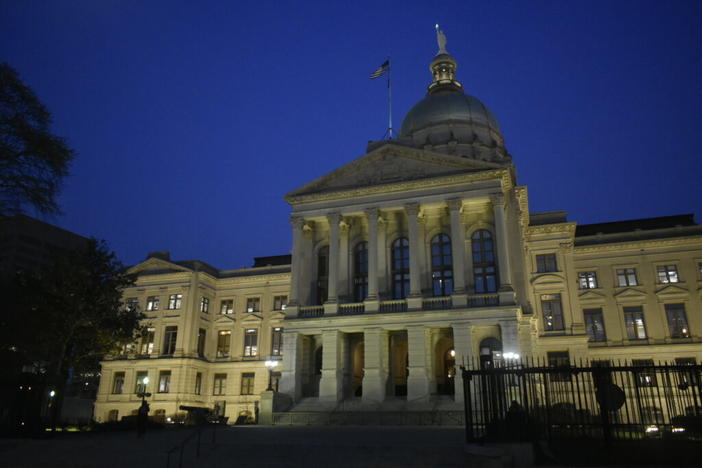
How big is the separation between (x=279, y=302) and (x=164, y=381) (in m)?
12.7

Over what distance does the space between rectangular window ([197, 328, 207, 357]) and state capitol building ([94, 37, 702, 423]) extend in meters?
0.14

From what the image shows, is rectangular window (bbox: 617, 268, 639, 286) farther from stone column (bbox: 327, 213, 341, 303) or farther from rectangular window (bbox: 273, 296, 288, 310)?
rectangular window (bbox: 273, 296, 288, 310)

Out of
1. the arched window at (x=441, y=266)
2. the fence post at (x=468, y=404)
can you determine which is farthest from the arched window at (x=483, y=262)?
the fence post at (x=468, y=404)

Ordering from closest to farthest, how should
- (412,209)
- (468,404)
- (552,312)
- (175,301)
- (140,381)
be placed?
(468,404)
(412,209)
(552,312)
(140,381)
(175,301)

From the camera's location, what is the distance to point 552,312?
4691 cm

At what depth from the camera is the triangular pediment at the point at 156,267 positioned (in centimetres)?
5777

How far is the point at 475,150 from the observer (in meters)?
56.3

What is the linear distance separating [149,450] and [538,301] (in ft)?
114

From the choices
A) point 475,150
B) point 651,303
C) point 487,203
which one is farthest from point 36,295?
point 651,303

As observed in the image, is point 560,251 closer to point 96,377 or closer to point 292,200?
Result: point 292,200

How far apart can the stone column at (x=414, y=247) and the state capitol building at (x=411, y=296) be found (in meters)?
0.10

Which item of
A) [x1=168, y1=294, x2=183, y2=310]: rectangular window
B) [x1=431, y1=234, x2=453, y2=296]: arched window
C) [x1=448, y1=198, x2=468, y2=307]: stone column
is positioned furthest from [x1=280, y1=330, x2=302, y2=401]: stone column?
[x1=168, y1=294, x2=183, y2=310]: rectangular window

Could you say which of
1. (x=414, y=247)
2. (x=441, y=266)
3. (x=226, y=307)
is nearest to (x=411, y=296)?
(x=414, y=247)

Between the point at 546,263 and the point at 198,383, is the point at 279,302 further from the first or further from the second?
the point at 546,263
